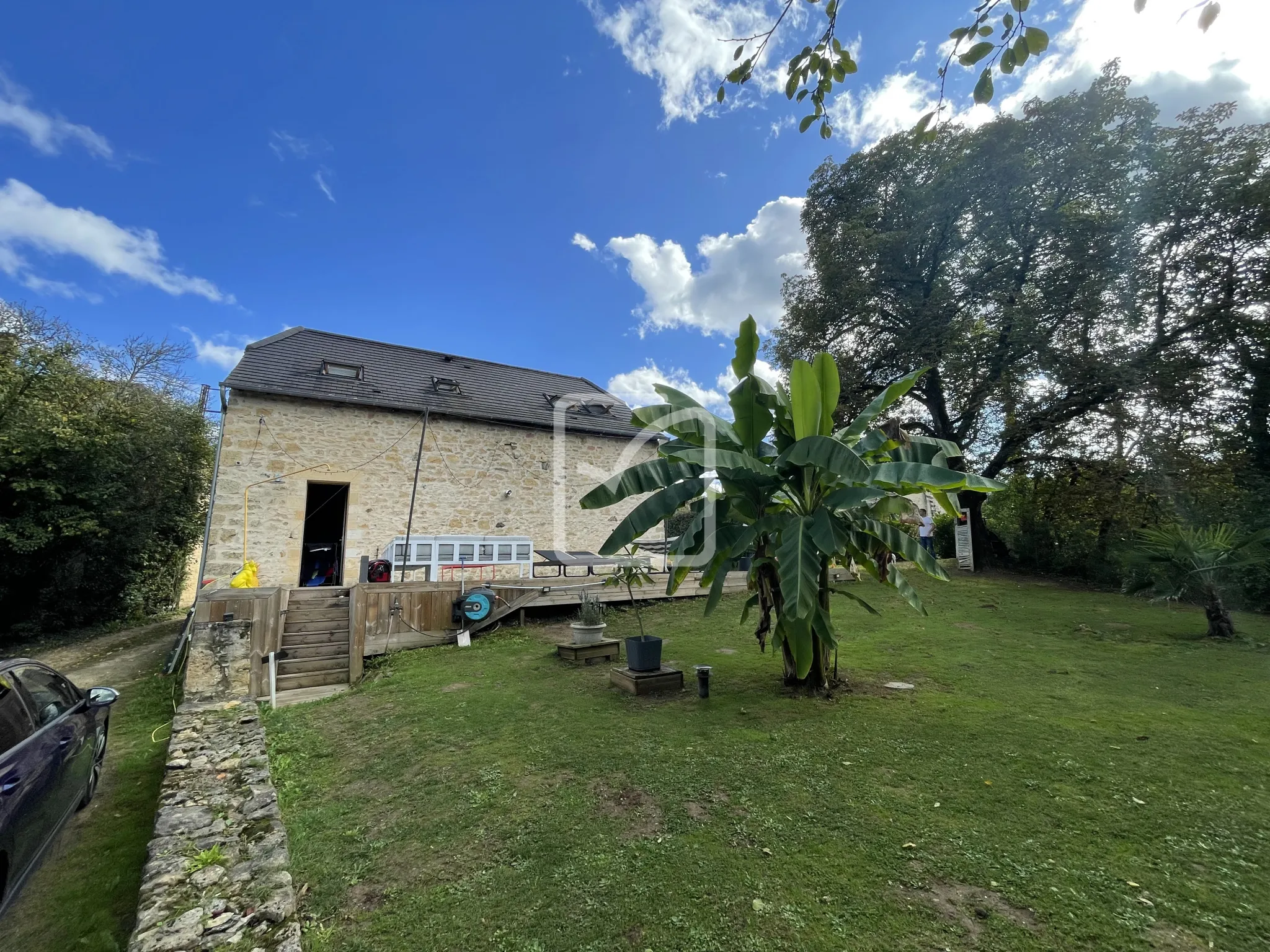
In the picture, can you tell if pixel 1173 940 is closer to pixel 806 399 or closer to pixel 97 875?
pixel 806 399

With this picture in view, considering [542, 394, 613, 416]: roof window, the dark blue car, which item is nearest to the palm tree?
the dark blue car

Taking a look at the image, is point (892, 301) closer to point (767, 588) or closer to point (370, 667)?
point (767, 588)

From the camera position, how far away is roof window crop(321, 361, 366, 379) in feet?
48.6

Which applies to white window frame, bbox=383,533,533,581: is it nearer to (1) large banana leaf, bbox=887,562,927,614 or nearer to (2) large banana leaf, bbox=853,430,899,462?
(1) large banana leaf, bbox=887,562,927,614

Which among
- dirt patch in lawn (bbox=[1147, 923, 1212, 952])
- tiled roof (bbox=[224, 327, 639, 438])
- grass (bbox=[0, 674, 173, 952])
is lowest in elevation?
grass (bbox=[0, 674, 173, 952])

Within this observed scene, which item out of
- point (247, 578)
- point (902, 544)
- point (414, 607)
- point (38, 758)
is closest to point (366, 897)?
point (38, 758)

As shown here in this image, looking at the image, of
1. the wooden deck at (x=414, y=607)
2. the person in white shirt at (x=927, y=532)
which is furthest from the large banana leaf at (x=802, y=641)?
the person in white shirt at (x=927, y=532)

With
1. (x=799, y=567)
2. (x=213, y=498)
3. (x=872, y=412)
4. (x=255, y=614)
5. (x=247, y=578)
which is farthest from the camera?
(x=213, y=498)

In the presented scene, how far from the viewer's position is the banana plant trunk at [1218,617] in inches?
309

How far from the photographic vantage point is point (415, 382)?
16172mm

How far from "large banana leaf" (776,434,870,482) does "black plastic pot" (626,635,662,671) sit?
9.12 feet

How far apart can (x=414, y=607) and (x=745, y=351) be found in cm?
767

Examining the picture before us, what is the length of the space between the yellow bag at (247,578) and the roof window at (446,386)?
7.06 m

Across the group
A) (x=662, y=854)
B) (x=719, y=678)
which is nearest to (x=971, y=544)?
(x=719, y=678)
